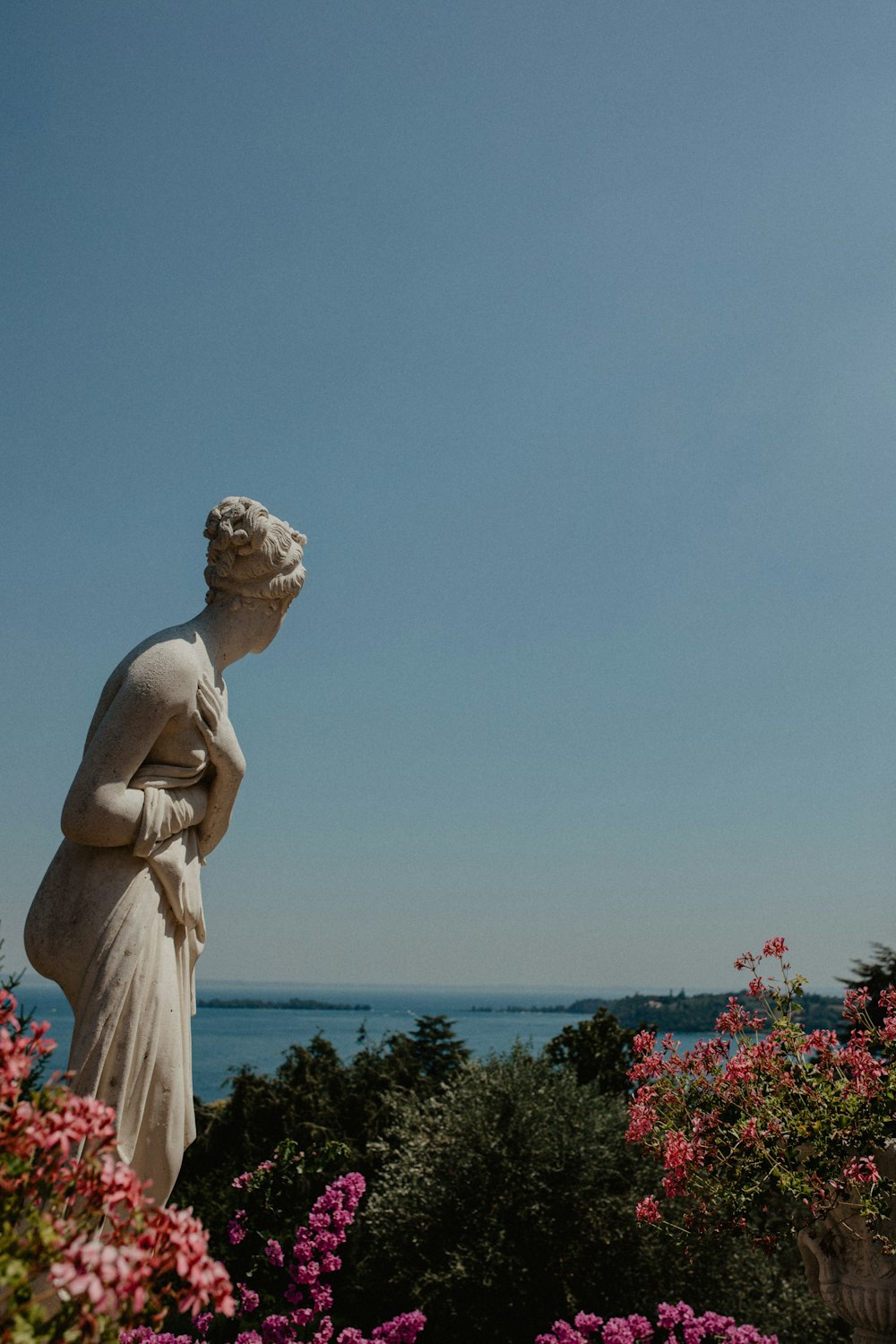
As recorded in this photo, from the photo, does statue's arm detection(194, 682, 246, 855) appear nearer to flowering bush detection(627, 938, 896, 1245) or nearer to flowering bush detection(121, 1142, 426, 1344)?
flowering bush detection(627, 938, 896, 1245)

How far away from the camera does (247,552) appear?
4.07m

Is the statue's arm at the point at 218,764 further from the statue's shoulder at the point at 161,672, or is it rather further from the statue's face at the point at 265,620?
the statue's face at the point at 265,620

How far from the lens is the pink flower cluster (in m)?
5.65

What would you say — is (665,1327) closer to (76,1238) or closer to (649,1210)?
(649,1210)

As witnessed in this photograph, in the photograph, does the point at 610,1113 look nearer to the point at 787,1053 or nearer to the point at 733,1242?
the point at 733,1242

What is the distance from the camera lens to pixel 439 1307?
9.06 m

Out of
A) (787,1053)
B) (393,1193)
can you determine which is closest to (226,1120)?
(393,1193)

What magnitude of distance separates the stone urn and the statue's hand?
10.3ft

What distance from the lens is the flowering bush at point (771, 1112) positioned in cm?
391

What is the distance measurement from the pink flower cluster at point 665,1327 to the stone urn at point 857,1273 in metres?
1.86

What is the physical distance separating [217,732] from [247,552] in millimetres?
812

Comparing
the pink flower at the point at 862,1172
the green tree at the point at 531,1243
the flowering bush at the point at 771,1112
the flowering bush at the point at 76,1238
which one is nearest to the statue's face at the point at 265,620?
the flowering bush at the point at 76,1238

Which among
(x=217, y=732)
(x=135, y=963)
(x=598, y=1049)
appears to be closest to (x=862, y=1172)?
(x=135, y=963)

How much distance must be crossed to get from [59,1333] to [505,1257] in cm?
879
